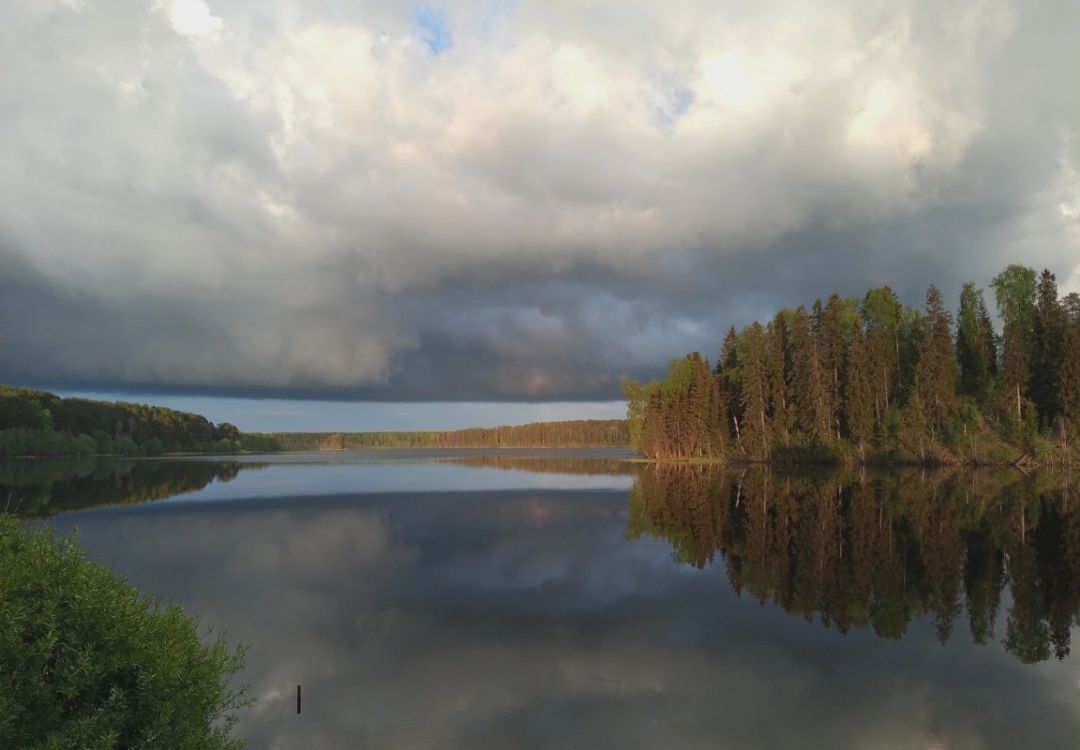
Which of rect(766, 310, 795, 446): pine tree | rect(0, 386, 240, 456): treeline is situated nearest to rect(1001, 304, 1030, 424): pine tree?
rect(766, 310, 795, 446): pine tree

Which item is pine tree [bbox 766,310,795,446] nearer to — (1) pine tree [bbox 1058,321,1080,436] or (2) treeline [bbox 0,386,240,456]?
(1) pine tree [bbox 1058,321,1080,436]

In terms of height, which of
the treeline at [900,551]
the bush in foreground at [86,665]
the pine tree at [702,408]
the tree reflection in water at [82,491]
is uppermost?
the pine tree at [702,408]

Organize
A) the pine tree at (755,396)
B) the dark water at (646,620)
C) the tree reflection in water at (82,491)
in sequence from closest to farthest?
the dark water at (646,620) < the tree reflection in water at (82,491) < the pine tree at (755,396)

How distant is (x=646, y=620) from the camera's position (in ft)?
62.5

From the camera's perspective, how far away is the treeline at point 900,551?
1841 cm

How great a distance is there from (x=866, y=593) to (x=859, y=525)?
13.9m

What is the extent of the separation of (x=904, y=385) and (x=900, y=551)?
Result: 7025cm

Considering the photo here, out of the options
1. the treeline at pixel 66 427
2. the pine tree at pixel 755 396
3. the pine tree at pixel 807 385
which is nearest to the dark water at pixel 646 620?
the pine tree at pixel 807 385

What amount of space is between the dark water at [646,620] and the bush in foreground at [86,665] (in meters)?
4.25

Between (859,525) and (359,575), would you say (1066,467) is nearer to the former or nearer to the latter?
(859,525)

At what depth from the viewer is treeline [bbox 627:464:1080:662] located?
18.4 meters

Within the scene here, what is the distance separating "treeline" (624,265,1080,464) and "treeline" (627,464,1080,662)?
26.8 metres

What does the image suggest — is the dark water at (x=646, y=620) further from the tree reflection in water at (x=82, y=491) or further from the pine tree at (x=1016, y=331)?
the pine tree at (x=1016, y=331)

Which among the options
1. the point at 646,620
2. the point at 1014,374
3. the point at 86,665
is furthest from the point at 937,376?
the point at 86,665
